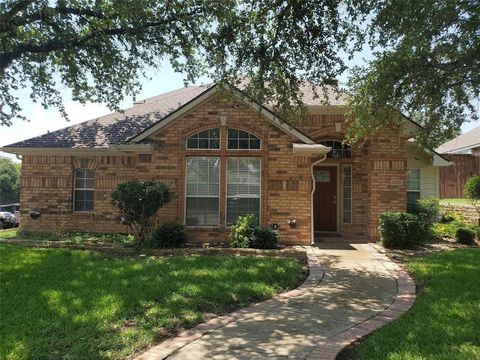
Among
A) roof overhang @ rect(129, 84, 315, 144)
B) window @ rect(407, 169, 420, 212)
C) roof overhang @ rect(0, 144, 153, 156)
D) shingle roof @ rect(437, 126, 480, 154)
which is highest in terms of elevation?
shingle roof @ rect(437, 126, 480, 154)

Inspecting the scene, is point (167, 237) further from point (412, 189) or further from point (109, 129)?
point (412, 189)

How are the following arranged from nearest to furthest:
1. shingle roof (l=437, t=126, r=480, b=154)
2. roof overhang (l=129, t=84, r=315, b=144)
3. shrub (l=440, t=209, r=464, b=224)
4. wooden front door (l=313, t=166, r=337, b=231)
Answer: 1. roof overhang (l=129, t=84, r=315, b=144)
2. wooden front door (l=313, t=166, r=337, b=231)
3. shrub (l=440, t=209, r=464, b=224)
4. shingle roof (l=437, t=126, r=480, b=154)

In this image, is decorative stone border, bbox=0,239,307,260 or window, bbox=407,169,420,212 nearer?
decorative stone border, bbox=0,239,307,260

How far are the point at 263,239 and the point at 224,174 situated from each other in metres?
2.39

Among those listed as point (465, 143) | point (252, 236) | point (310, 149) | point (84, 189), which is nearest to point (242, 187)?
point (252, 236)

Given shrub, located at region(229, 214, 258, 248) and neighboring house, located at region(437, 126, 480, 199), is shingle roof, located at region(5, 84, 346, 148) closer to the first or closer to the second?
shrub, located at region(229, 214, 258, 248)

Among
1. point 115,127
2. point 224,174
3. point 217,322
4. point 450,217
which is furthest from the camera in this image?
point 450,217

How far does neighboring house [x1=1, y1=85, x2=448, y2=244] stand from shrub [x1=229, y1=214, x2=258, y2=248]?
0.92m

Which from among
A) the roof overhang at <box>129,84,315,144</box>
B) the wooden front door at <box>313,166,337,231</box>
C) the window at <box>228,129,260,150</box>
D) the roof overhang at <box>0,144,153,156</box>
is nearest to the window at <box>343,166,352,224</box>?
the wooden front door at <box>313,166,337,231</box>

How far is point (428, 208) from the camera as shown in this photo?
46.0ft

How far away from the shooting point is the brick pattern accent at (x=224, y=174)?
12031 mm

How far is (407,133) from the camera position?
508 inches

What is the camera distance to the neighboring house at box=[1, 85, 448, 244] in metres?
12.0

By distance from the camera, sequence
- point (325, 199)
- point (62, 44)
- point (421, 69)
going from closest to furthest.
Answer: point (421, 69)
point (62, 44)
point (325, 199)
